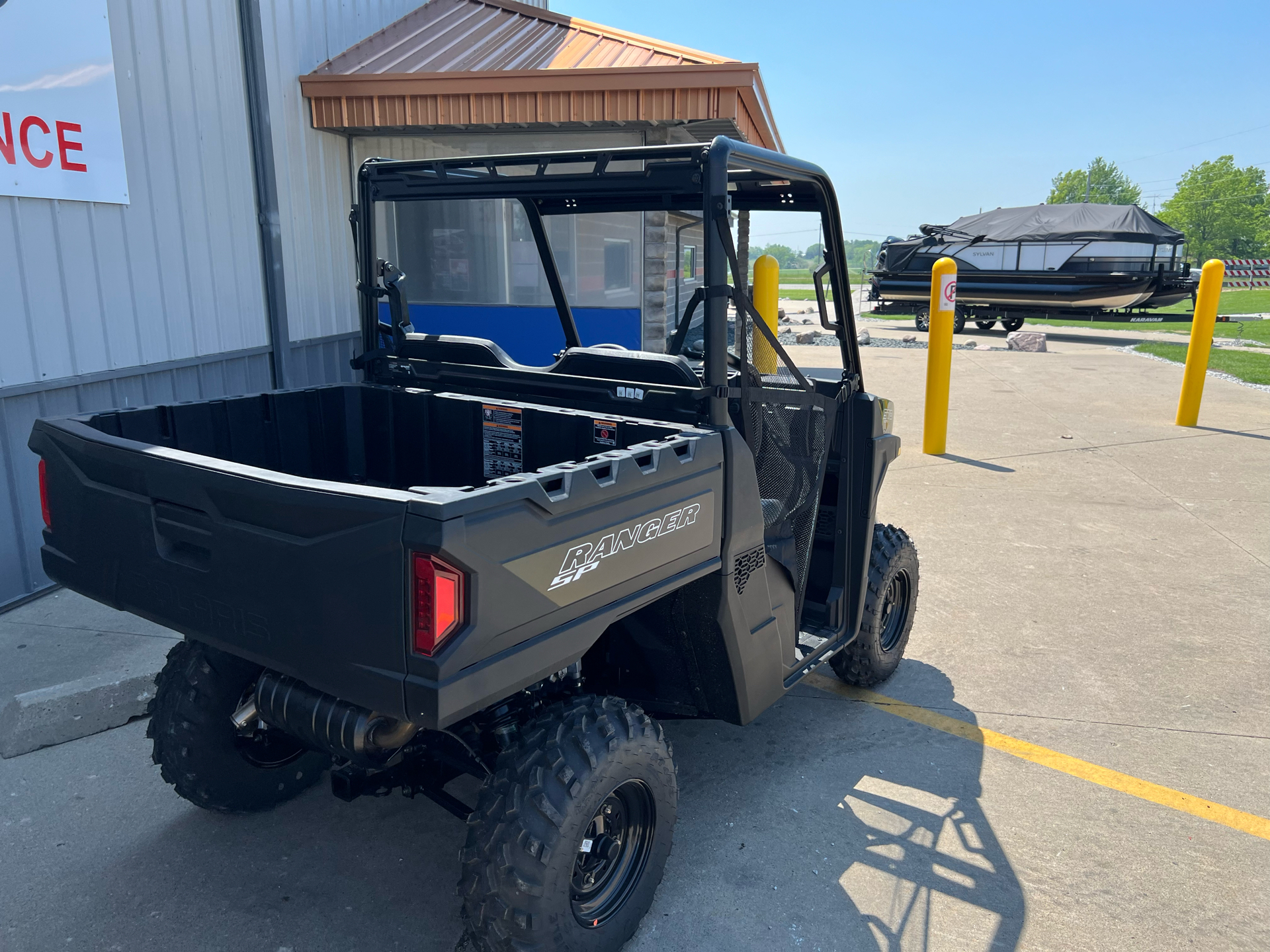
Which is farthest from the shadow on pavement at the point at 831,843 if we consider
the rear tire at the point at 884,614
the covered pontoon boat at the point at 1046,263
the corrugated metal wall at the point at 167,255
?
the covered pontoon boat at the point at 1046,263

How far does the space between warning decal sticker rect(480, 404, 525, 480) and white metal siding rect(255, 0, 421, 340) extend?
463cm

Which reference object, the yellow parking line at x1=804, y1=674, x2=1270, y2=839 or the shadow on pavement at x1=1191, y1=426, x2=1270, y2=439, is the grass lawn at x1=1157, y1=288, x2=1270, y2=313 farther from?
the yellow parking line at x1=804, y1=674, x2=1270, y2=839

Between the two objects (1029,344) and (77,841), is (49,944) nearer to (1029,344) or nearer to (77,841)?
(77,841)

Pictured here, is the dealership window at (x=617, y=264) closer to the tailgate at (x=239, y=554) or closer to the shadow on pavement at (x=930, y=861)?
the shadow on pavement at (x=930, y=861)

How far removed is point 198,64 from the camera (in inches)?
238

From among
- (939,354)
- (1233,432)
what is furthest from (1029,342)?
(939,354)

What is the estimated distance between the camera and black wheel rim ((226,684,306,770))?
304cm

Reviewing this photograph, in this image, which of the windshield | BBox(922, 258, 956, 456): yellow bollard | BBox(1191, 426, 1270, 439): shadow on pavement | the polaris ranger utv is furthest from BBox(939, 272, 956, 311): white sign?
the polaris ranger utv

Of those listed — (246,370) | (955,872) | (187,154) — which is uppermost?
(187,154)

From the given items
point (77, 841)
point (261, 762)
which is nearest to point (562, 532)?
point (261, 762)

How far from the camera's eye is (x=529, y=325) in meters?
8.66

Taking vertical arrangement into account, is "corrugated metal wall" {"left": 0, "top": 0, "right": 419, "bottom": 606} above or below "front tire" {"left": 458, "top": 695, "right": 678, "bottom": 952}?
above

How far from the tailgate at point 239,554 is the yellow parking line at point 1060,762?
274 cm

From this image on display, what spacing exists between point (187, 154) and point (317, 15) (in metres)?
2.60
